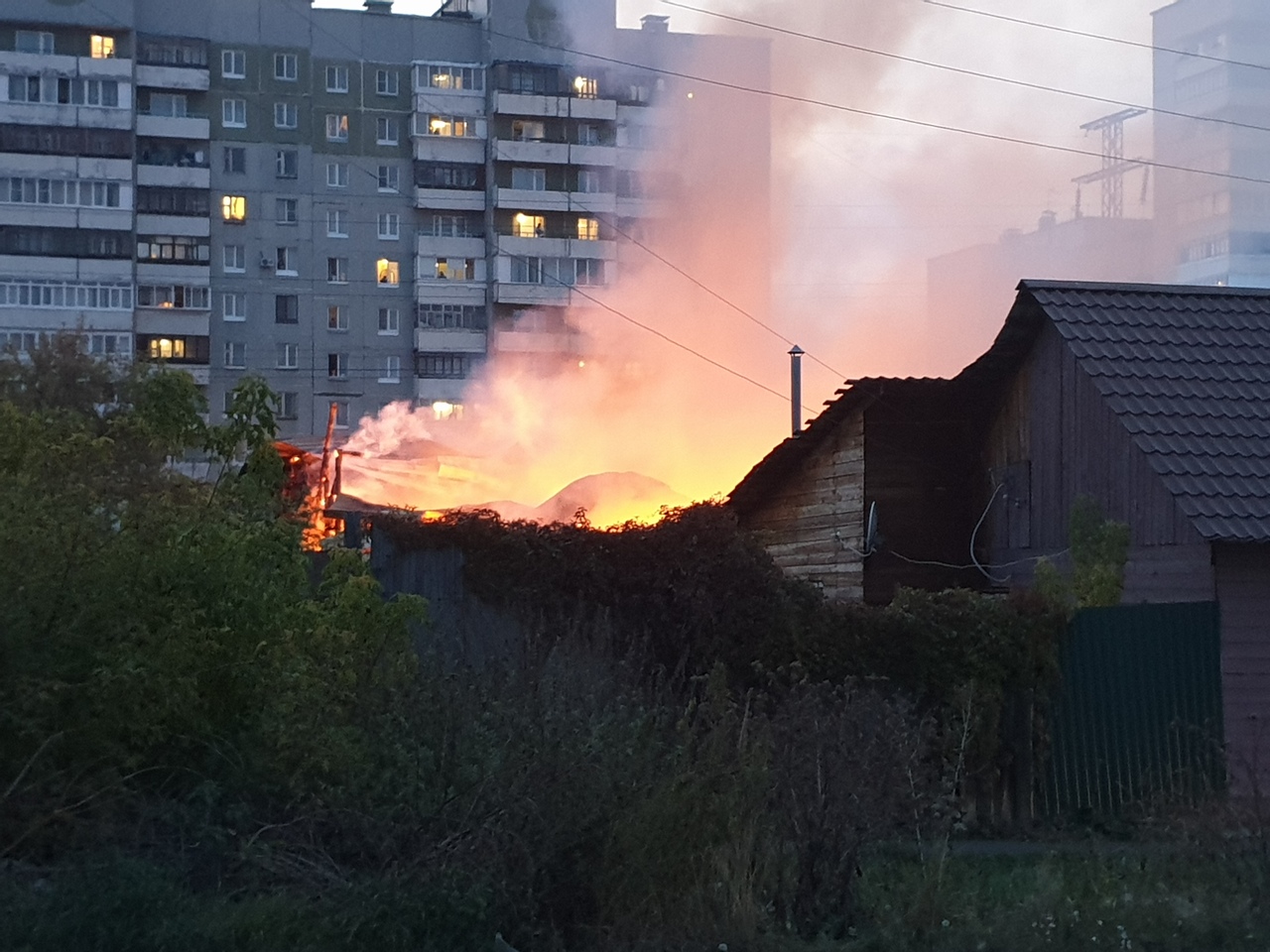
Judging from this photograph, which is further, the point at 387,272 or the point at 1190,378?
the point at 387,272

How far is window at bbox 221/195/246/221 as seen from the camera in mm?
77188

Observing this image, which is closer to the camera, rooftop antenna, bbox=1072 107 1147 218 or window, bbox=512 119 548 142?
window, bbox=512 119 548 142

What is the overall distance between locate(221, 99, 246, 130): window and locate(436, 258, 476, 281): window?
1126cm

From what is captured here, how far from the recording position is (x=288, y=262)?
78125 mm

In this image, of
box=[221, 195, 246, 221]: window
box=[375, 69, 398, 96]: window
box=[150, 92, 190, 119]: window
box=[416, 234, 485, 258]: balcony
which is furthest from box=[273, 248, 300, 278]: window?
box=[375, 69, 398, 96]: window

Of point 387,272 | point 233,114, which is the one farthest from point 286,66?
point 387,272

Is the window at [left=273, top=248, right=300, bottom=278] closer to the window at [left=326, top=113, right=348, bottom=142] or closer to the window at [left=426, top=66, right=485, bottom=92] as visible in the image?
the window at [left=326, top=113, right=348, bottom=142]

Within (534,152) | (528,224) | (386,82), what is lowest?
(528,224)

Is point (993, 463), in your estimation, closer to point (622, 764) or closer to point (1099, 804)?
point (1099, 804)

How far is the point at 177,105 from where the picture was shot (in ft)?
251

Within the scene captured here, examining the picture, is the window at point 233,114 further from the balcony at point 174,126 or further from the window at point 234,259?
the window at point 234,259

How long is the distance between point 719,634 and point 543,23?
6938cm

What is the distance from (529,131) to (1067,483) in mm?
64045

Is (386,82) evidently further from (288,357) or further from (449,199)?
(288,357)
